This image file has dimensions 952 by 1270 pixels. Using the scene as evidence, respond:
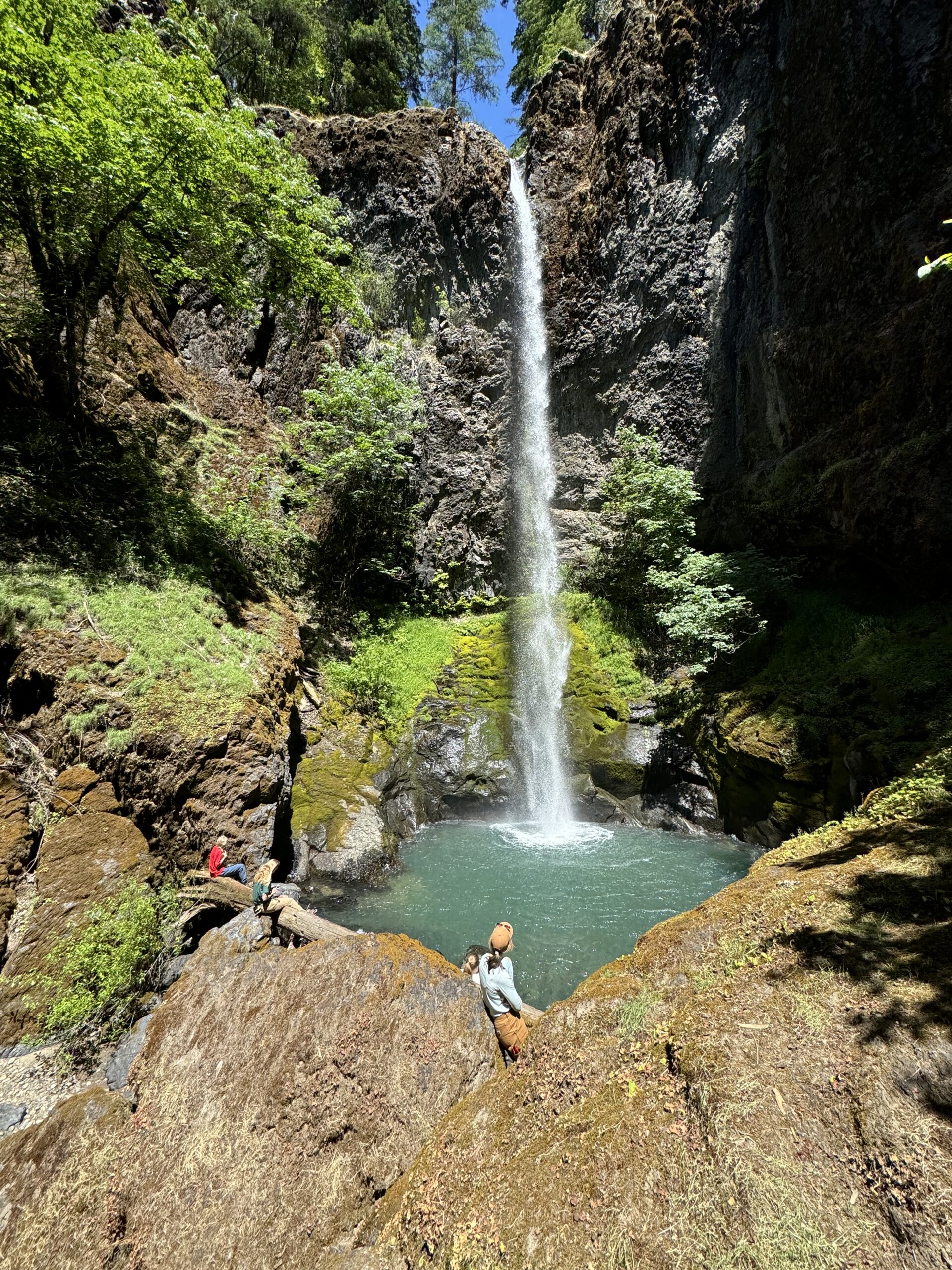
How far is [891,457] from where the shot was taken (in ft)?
28.3

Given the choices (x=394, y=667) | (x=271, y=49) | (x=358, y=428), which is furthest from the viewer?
(x=271, y=49)

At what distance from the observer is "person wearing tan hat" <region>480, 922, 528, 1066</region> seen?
10.9ft

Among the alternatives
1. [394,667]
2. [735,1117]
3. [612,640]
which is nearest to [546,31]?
[612,640]

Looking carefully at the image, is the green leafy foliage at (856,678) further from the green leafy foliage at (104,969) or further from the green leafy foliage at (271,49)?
the green leafy foliage at (271,49)

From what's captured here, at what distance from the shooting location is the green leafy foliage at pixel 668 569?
10.8 meters

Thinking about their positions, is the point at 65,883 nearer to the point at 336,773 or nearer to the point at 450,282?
the point at 336,773

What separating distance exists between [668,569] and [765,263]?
7132 mm

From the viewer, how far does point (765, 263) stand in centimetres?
1205

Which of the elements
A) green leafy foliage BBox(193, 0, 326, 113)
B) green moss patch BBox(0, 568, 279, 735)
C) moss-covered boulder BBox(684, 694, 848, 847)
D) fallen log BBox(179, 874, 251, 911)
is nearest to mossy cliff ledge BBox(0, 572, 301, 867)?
green moss patch BBox(0, 568, 279, 735)

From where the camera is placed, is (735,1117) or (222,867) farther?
(222,867)

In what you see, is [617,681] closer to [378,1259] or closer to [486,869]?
[486,869]

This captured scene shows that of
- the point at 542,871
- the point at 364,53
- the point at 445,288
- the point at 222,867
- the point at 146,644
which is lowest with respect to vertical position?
the point at 542,871

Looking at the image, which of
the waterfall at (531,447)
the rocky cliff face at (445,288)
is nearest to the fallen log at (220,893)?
the waterfall at (531,447)

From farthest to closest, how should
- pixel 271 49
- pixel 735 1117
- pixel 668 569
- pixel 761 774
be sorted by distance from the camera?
pixel 271 49, pixel 668 569, pixel 761 774, pixel 735 1117
